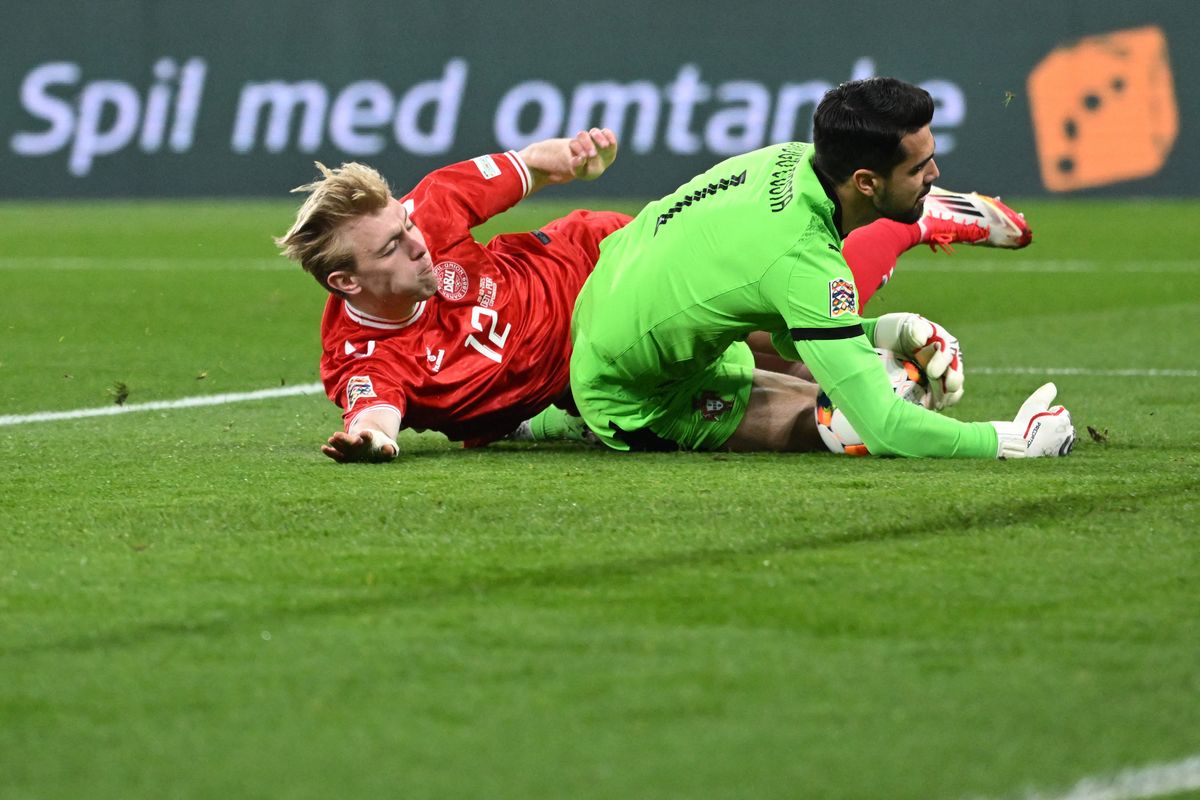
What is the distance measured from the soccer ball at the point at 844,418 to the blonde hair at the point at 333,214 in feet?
3.51

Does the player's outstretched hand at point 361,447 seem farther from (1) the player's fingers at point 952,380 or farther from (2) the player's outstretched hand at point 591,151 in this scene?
(1) the player's fingers at point 952,380

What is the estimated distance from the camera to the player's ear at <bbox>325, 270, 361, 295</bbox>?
172 inches

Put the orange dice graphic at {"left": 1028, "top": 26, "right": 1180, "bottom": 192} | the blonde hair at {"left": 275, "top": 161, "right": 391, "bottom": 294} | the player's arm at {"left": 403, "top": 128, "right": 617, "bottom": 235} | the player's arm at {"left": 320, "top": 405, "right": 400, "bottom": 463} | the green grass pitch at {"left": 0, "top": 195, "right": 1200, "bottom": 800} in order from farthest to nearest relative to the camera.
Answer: the orange dice graphic at {"left": 1028, "top": 26, "right": 1180, "bottom": 192}
the player's arm at {"left": 403, "top": 128, "right": 617, "bottom": 235}
the blonde hair at {"left": 275, "top": 161, "right": 391, "bottom": 294}
the player's arm at {"left": 320, "top": 405, "right": 400, "bottom": 463}
the green grass pitch at {"left": 0, "top": 195, "right": 1200, "bottom": 800}

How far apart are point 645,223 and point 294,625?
2010 millimetres

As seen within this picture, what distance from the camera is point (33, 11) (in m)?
15.9

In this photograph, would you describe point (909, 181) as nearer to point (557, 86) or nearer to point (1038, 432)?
point (1038, 432)

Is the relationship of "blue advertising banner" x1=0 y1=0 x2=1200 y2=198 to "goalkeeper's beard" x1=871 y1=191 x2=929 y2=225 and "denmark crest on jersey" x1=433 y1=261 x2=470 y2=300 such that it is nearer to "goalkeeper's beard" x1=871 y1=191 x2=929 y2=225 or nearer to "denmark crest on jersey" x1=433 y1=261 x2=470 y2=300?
"denmark crest on jersey" x1=433 y1=261 x2=470 y2=300

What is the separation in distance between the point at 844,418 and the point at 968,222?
987 mm

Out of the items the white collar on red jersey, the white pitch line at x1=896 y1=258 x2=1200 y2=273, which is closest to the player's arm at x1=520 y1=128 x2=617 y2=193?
the white collar on red jersey

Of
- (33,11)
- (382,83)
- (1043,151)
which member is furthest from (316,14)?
(1043,151)

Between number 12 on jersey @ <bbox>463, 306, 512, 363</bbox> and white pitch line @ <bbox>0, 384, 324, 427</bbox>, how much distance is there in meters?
1.39

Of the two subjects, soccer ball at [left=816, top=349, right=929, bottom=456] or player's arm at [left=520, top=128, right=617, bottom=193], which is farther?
player's arm at [left=520, top=128, right=617, bottom=193]

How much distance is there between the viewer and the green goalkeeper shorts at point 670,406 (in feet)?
→ 14.7

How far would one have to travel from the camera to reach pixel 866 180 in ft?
13.4
